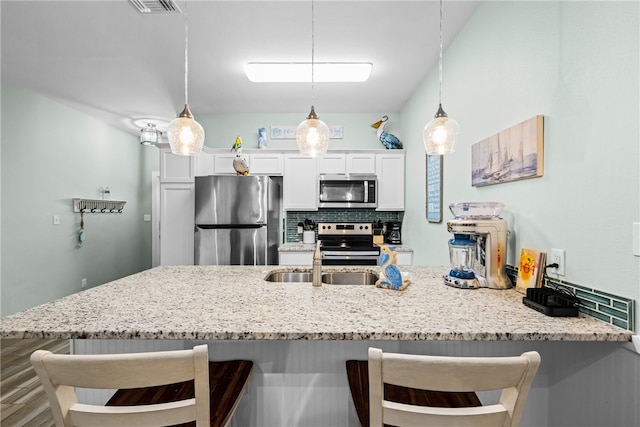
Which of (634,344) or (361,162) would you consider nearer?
(634,344)

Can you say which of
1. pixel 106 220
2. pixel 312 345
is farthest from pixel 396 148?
pixel 106 220

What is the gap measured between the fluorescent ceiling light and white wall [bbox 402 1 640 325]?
97 centimetres

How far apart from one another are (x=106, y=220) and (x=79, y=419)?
→ 466cm

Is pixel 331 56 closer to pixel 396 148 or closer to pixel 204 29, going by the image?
pixel 204 29

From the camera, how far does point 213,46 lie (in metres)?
2.50

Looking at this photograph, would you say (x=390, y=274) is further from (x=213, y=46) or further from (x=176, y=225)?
(x=176, y=225)

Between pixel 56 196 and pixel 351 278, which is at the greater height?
pixel 56 196

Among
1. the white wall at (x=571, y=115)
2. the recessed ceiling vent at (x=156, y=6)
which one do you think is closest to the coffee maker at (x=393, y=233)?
the white wall at (x=571, y=115)

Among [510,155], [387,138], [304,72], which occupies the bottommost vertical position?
[510,155]

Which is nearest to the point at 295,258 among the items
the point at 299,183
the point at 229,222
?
the point at 229,222

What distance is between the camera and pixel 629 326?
100 centimetres

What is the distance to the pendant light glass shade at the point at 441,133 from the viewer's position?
1595 mm

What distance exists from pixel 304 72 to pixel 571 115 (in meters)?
2.18

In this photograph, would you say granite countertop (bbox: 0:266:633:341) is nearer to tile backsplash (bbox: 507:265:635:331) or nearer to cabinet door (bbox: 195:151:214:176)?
tile backsplash (bbox: 507:265:635:331)
